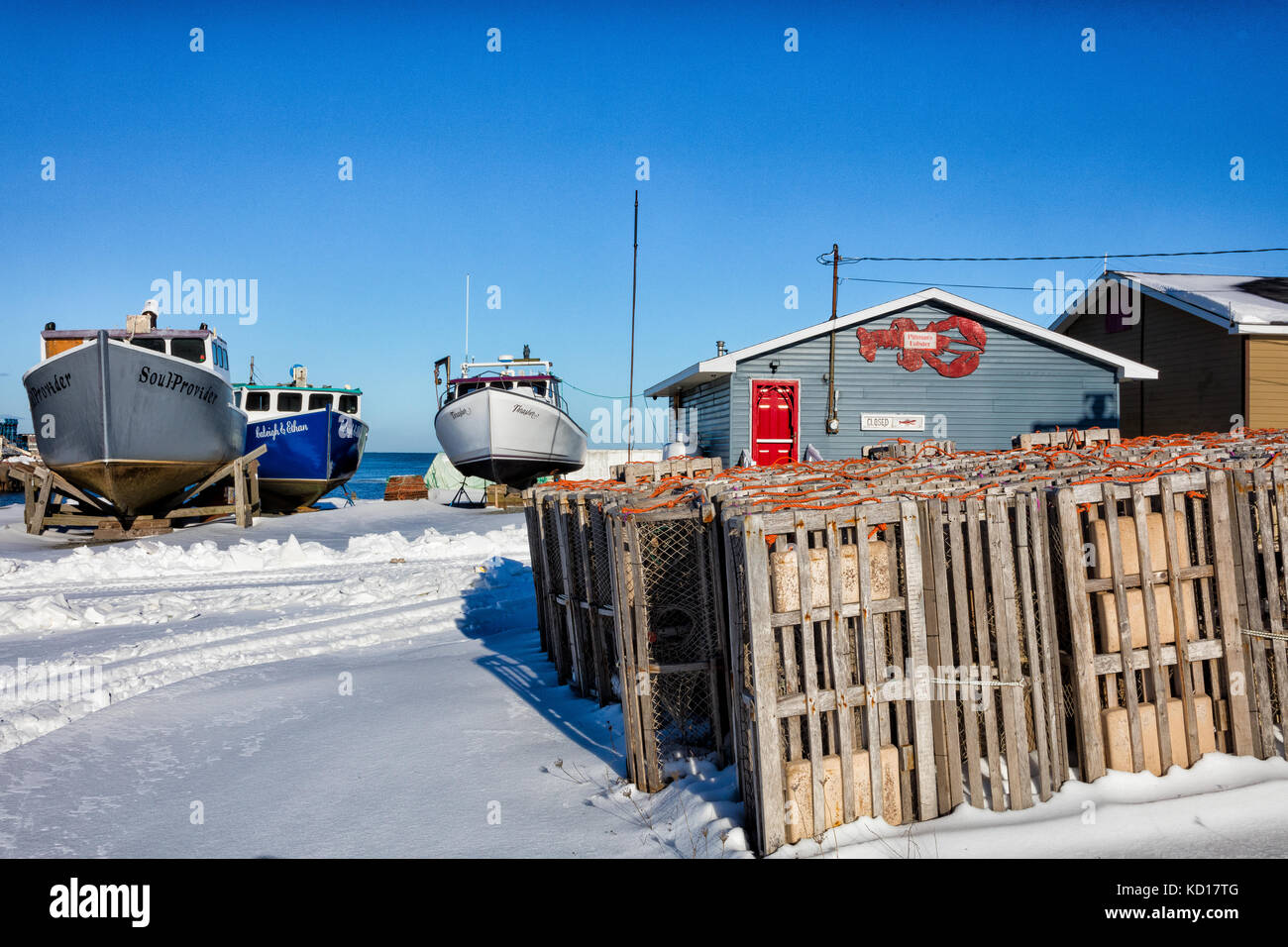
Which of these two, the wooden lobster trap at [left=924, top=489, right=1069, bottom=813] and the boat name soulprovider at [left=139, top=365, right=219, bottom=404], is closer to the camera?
the wooden lobster trap at [left=924, top=489, right=1069, bottom=813]

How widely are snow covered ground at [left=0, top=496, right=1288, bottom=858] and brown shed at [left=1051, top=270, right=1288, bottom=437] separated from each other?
Result: 51.8 feet

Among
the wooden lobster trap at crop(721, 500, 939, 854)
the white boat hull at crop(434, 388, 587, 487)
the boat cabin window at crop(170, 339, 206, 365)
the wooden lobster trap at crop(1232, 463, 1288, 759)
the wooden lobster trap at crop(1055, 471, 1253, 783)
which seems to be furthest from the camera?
the white boat hull at crop(434, 388, 587, 487)

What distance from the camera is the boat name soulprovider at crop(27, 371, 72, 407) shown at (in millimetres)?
17125

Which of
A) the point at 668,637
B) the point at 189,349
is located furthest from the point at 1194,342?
the point at 189,349

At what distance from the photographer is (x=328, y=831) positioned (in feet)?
14.0

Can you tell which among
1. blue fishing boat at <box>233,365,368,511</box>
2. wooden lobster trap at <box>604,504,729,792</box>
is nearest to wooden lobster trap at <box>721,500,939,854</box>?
wooden lobster trap at <box>604,504,729,792</box>

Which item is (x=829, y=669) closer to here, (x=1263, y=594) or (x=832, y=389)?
(x=1263, y=594)

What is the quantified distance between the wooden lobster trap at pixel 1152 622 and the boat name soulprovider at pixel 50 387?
19424 millimetres

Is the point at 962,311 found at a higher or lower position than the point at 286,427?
higher

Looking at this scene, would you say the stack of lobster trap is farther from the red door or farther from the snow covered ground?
the red door

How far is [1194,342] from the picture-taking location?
63.9 ft

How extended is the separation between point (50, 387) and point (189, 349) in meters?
2.93
